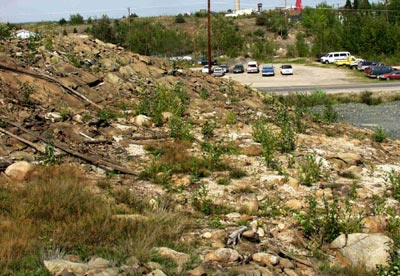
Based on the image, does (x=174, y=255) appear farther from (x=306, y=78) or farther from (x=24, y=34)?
(x=306, y=78)

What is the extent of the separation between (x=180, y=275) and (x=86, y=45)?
43.9 ft

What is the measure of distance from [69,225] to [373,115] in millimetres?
20084

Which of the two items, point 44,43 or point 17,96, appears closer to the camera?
point 17,96

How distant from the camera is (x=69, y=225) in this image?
18.7 ft

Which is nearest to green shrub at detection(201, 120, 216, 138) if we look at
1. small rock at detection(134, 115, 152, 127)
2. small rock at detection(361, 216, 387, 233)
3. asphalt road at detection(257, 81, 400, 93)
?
small rock at detection(134, 115, 152, 127)

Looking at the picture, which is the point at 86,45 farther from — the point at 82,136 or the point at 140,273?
the point at 140,273

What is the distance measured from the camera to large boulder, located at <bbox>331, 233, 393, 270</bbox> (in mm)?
5695

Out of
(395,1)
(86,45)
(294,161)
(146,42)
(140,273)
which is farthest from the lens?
(395,1)

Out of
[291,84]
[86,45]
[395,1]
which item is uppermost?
[395,1]

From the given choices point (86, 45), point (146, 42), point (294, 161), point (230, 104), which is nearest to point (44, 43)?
point (86, 45)

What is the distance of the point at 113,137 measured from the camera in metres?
10.6

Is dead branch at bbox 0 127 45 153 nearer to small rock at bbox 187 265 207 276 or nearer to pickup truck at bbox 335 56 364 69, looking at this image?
small rock at bbox 187 265 207 276

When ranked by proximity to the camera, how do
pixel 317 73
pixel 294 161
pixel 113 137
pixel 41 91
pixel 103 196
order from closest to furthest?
pixel 103 196
pixel 294 161
pixel 113 137
pixel 41 91
pixel 317 73

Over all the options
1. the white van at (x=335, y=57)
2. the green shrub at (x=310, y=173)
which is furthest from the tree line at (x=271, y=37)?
the green shrub at (x=310, y=173)
